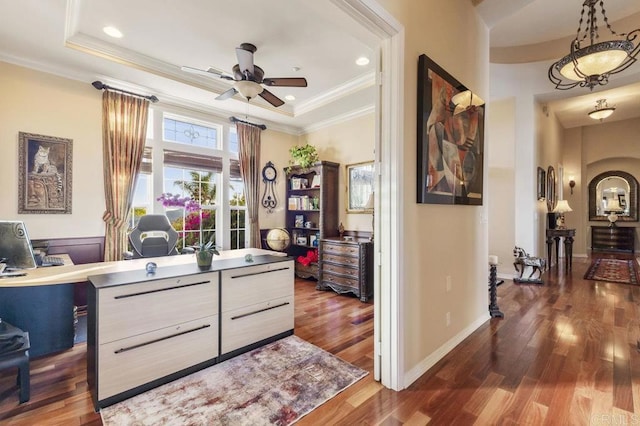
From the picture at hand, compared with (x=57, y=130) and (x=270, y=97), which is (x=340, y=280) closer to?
(x=270, y=97)

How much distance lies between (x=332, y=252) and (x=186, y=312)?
2630mm

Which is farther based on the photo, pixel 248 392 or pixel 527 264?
pixel 527 264

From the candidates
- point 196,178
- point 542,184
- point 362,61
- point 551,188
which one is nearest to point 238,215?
point 196,178

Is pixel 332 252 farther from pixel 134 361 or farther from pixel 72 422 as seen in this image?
pixel 72 422

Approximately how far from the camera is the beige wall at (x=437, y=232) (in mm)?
2098

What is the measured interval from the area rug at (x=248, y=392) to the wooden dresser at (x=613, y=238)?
1003 cm

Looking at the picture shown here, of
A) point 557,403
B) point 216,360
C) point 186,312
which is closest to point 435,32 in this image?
point 557,403

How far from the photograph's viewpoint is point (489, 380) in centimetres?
209

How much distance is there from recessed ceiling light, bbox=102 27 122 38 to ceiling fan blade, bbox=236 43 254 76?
48.7 inches

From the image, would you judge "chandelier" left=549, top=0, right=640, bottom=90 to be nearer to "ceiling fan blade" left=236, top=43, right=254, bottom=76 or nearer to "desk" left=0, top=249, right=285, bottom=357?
"ceiling fan blade" left=236, top=43, right=254, bottom=76

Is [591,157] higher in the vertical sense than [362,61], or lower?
lower

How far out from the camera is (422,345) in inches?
88.3

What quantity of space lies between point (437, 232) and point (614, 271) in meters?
5.87

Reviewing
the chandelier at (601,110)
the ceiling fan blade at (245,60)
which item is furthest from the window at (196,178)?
the chandelier at (601,110)
